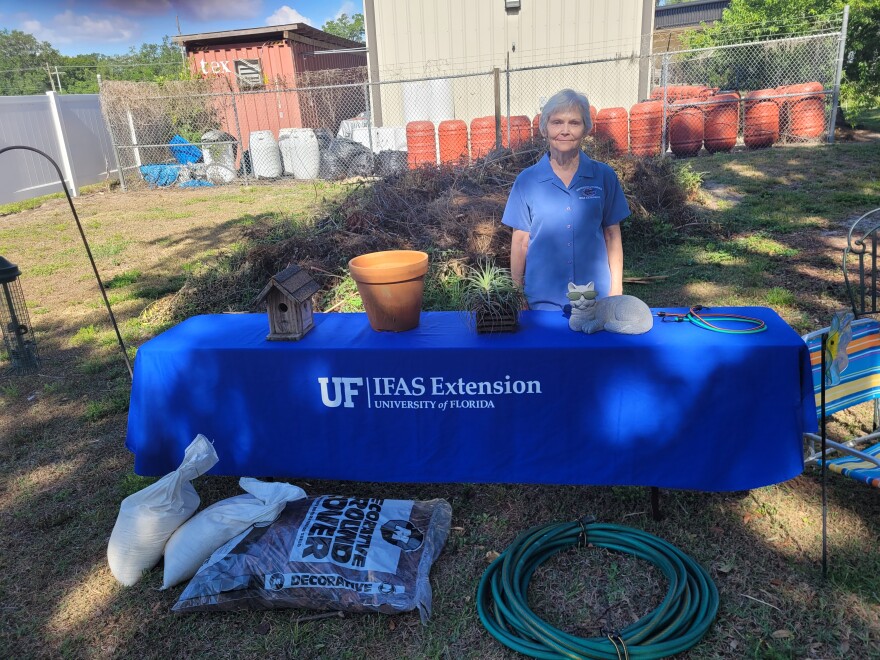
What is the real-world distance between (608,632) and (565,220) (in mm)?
1835

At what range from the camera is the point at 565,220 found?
3.14 m

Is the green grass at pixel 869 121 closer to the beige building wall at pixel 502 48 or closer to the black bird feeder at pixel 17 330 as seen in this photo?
the beige building wall at pixel 502 48

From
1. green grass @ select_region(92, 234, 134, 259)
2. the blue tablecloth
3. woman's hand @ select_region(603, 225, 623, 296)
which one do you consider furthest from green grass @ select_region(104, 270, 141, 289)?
woman's hand @ select_region(603, 225, 623, 296)

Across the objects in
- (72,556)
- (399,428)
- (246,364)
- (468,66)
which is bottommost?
(72,556)

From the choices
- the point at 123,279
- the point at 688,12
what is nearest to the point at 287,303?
the point at 123,279

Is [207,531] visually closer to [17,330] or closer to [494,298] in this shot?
[494,298]

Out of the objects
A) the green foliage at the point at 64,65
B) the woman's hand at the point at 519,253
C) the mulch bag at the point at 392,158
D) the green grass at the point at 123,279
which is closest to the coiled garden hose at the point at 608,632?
the woman's hand at the point at 519,253

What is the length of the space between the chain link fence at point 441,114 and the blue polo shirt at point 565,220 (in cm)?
919

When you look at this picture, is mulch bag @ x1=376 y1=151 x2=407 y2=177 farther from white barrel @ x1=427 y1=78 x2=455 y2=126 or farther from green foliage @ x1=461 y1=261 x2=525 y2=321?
green foliage @ x1=461 y1=261 x2=525 y2=321

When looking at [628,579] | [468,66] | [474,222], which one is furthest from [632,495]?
[468,66]

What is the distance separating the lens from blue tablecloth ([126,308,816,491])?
2592mm

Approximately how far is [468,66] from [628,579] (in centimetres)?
1561

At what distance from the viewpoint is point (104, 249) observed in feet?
30.8

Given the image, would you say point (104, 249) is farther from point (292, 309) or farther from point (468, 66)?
point (468, 66)
